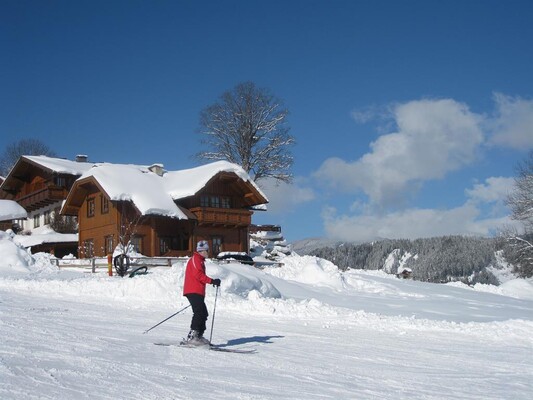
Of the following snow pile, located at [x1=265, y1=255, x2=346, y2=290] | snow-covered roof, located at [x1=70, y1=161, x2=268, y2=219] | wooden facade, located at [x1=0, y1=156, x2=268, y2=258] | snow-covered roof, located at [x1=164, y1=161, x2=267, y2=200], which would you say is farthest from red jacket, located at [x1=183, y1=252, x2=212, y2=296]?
snow-covered roof, located at [x1=164, y1=161, x2=267, y2=200]

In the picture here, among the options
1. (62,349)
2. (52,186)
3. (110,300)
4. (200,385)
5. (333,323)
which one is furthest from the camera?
(52,186)

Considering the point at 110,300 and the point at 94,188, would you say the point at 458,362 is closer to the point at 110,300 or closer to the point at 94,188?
the point at 110,300

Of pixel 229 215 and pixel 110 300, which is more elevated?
pixel 229 215

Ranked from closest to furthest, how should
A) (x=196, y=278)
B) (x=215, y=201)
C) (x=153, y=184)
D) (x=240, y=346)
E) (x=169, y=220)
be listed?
1. (x=196, y=278)
2. (x=240, y=346)
3. (x=169, y=220)
4. (x=153, y=184)
5. (x=215, y=201)

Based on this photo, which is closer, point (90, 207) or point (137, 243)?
point (137, 243)

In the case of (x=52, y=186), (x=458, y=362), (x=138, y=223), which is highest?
(x=52, y=186)

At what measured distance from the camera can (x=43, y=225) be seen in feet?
182

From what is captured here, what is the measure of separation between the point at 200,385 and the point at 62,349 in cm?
276

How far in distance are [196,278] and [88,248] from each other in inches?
1440

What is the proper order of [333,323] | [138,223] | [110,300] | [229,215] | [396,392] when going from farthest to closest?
[229,215] < [138,223] < [110,300] < [333,323] < [396,392]

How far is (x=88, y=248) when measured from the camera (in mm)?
45375

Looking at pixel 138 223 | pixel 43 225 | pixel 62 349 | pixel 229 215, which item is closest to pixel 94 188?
pixel 138 223

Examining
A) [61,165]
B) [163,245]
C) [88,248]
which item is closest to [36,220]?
[61,165]

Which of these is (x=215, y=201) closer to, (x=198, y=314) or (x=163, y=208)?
(x=163, y=208)
